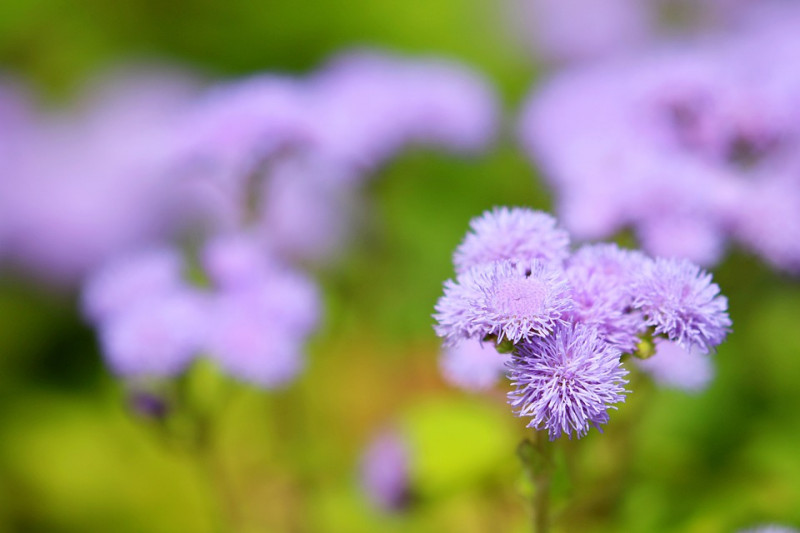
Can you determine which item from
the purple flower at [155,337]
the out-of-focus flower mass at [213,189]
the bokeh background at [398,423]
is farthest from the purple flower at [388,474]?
the purple flower at [155,337]

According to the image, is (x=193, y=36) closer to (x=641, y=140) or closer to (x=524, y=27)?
(x=524, y=27)

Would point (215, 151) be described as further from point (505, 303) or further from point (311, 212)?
point (505, 303)

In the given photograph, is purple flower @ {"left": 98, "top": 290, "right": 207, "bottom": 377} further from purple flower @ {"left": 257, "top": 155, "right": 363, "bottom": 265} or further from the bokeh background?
purple flower @ {"left": 257, "top": 155, "right": 363, "bottom": 265}

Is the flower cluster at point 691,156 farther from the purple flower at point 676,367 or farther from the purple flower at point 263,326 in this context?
the purple flower at point 263,326

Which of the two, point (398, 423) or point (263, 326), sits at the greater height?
point (398, 423)

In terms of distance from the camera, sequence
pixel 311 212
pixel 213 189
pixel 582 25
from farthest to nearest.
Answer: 1. pixel 582 25
2. pixel 213 189
3. pixel 311 212

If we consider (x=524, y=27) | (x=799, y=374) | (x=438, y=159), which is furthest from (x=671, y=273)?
(x=524, y=27)

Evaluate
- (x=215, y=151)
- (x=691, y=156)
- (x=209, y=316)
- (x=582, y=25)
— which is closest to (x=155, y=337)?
(x=209, y=316)
